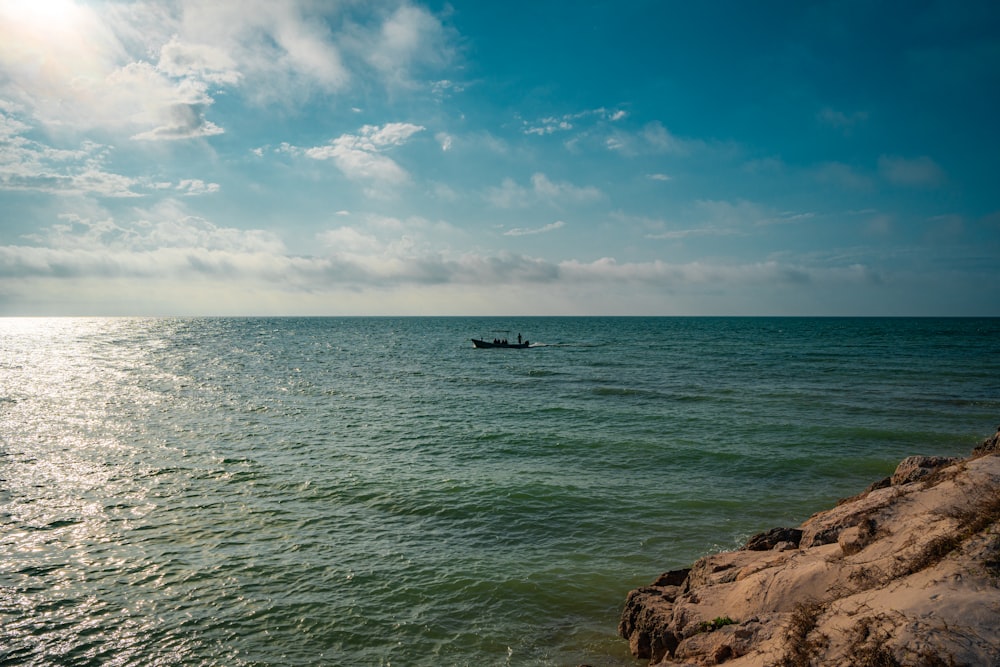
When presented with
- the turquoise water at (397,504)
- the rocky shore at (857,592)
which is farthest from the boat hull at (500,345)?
the rocky shore at (857,592)

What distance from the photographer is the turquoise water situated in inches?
436

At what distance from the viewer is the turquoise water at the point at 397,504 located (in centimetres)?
1106

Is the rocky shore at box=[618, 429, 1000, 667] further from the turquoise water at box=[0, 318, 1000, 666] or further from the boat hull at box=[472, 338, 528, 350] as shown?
the boat hull at box=[472, 338, 528, 350]

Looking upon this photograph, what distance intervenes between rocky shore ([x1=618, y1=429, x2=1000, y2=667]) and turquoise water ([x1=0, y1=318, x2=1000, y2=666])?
5.71 ft

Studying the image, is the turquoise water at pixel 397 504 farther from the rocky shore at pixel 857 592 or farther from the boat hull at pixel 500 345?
the boat hull at pixel 500 345

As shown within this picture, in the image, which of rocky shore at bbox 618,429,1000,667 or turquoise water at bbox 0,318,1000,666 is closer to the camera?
rocky shore at bbox 618,429,1000,667

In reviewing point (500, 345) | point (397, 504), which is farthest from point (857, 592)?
point (500, 345)

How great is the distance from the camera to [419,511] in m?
17.5

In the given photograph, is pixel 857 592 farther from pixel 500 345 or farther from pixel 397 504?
pixel 500 345

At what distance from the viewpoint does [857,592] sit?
7973 mm

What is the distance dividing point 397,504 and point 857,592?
13.4 m

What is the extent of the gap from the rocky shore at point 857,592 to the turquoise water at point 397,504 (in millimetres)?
1740

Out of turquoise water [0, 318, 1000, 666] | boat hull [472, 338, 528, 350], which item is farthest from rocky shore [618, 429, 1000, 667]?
boat hull [472, 338, 528, 350]

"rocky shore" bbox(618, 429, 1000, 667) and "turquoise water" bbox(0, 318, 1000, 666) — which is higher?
"rocky shore" bbox(618, 429, 1000, 667)
